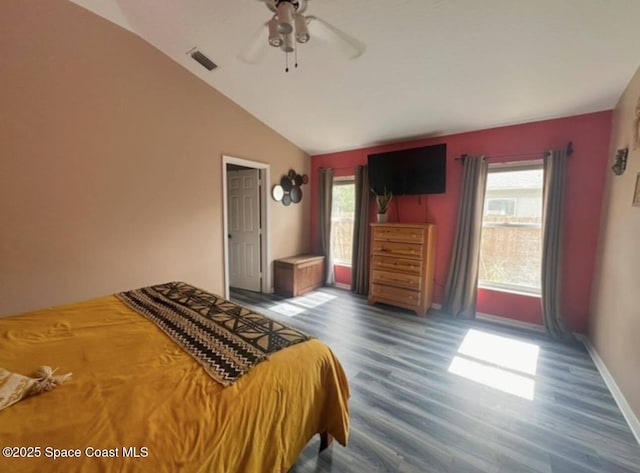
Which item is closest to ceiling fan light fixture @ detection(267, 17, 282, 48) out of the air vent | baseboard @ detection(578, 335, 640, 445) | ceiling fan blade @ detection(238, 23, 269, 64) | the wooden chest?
ceiling fan blade @ detection(238, 23, 269, 64)

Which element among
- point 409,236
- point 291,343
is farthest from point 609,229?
point 291,343

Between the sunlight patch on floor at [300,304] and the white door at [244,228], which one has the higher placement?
the white door at [244,228]

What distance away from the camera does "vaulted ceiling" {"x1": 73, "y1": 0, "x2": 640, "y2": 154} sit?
1822 mm

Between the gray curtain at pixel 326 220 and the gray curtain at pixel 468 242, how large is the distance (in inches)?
76.7

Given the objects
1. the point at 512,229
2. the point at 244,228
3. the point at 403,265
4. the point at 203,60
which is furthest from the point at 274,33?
the point at 512,229

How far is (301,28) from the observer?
1.67 m

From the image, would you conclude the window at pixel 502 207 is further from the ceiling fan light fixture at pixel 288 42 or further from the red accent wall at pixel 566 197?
the ceiling fan light fixture at pixel 288 42

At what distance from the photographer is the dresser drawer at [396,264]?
344 centimetres

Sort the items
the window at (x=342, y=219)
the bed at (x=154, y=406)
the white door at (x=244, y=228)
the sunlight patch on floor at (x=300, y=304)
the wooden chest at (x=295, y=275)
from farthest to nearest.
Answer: the window at (x=342, y=219), the white door at (x=244, y=228), the wooden chest at (x=295, y=275), the sunlight patch on floor at (x=300, y=304), the bed at (x=154, y=406)

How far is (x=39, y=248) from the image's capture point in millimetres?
2211

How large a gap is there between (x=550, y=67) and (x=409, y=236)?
2.00m

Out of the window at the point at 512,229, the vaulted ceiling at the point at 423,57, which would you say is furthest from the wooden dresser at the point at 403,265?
the vaulted ceiling at the point at 423,57

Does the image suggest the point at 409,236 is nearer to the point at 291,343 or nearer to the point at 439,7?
the point at 439,7

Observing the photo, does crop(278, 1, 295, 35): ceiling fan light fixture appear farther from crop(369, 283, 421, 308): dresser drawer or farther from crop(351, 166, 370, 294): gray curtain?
crop(369, 283, 421, 308): dresser drawer
